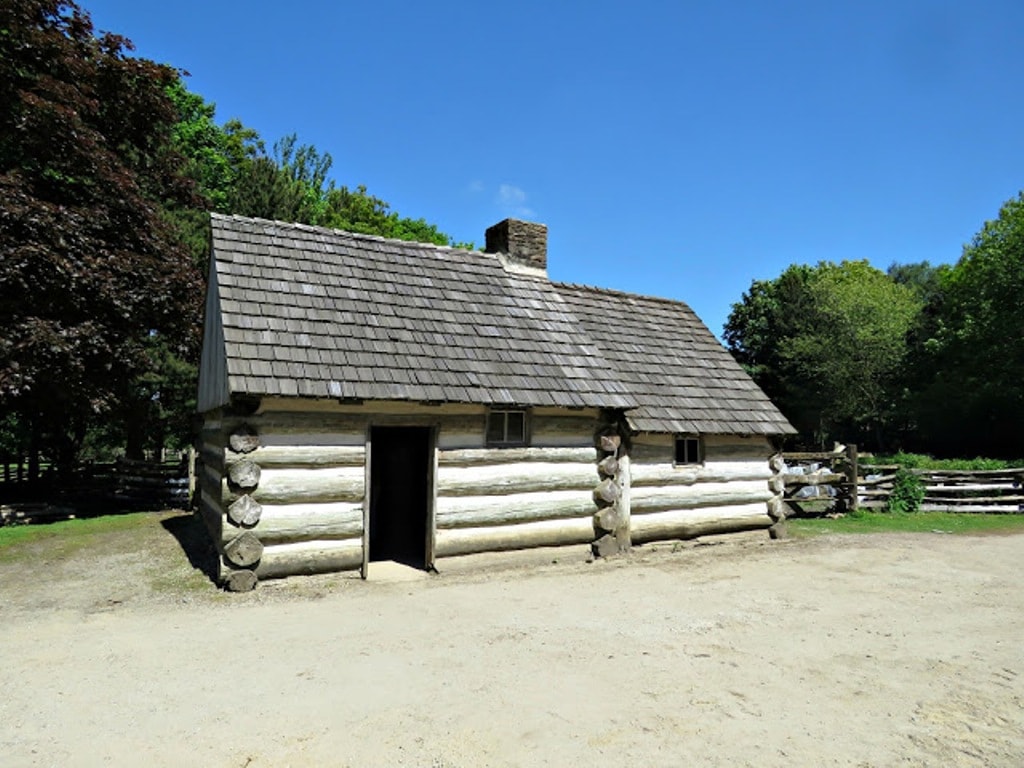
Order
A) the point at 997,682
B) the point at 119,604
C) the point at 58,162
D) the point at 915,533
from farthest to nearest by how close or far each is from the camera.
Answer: the point at 58,162
the point at 915,533
the point at 119,604
the point at 997,682

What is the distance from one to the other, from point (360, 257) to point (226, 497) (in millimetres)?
5089

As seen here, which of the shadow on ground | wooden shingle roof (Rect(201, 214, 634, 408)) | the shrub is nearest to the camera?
wooden shingle roof (Rect(201, 214, 634, 408))

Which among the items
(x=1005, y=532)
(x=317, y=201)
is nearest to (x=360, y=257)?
(x=1005, y=532)

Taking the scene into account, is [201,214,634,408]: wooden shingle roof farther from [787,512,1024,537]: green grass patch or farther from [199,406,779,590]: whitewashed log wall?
[787,512,1024,537]: green grass patch

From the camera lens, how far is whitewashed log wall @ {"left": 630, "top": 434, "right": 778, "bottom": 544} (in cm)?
1215

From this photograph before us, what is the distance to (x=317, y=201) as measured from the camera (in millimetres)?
34188

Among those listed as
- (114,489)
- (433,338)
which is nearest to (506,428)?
(433,338)

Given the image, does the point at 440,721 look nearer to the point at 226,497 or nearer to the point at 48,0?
the point at 226,497

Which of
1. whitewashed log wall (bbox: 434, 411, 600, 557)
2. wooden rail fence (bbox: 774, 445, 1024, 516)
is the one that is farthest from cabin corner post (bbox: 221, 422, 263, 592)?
wooden rail fence (bbox: 774, 445, 1024, 516)

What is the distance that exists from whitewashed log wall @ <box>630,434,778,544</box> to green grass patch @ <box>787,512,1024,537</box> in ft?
5.35

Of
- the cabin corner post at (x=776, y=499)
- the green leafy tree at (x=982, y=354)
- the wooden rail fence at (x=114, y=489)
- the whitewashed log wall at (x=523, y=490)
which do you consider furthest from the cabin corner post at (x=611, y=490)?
the green leafy tree at (x=982, y=354)

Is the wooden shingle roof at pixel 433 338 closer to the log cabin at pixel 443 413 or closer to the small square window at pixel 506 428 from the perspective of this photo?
the log cabin at pixel 443 413

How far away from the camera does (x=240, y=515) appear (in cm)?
864

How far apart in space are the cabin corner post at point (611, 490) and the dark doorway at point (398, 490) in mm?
3206
